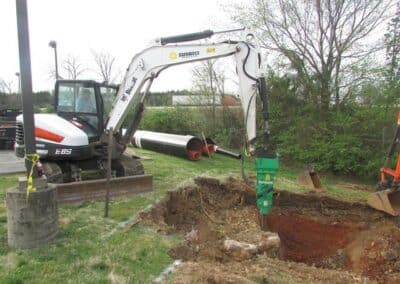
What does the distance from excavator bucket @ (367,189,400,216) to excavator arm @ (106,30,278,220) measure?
113 inches

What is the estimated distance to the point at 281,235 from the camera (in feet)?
23.1

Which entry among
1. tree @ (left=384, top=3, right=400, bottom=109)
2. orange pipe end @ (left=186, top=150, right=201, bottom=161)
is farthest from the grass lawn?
tree @ (left=384, top=3, right=400, bottom=109)

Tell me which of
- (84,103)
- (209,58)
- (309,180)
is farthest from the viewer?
(309,180)

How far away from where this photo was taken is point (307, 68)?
602 inches

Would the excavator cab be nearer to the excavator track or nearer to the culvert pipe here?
the excavator track

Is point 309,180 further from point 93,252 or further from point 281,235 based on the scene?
point 93,252

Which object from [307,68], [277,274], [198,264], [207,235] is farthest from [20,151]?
[307,68]

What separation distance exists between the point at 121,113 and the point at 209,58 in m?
2.06

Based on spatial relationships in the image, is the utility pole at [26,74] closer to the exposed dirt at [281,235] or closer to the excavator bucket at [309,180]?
the exposed dirt at [281,235]

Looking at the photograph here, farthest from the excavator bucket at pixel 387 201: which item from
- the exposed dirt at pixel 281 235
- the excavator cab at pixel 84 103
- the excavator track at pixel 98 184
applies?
the excavator cab at pixel 84 103

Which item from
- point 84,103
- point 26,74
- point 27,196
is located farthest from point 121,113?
point 27,196

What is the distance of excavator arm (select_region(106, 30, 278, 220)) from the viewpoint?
5.46m

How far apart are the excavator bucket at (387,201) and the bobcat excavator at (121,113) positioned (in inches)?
115

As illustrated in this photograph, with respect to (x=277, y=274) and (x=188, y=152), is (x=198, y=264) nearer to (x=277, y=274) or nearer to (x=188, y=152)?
(x=277, y=274)
